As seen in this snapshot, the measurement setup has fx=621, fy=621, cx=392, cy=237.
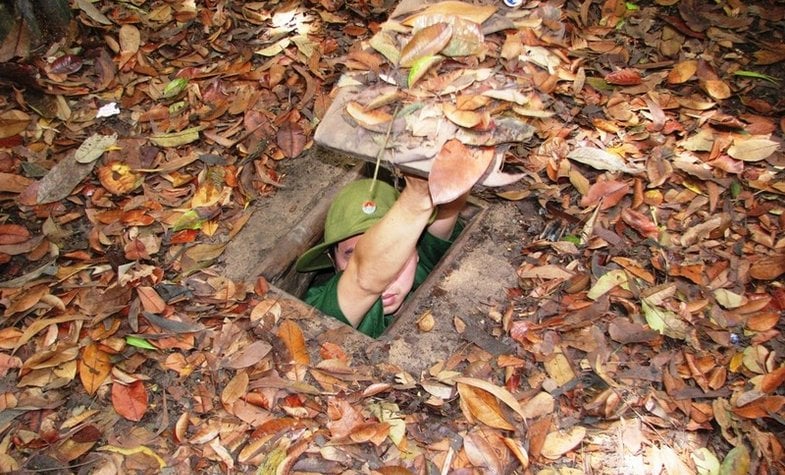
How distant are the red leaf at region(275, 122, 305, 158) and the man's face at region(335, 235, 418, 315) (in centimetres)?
50

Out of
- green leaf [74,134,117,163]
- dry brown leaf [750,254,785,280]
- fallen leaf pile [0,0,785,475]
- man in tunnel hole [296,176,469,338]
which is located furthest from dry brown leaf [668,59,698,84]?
green leaf [74,134,117,163]

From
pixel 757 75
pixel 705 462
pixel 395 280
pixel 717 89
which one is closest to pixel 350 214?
pixel 395 280

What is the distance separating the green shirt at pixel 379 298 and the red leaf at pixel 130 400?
0.66 m

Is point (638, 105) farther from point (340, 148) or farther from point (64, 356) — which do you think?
point (64, 356)

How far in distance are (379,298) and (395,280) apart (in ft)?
0.30

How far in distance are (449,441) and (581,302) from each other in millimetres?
661

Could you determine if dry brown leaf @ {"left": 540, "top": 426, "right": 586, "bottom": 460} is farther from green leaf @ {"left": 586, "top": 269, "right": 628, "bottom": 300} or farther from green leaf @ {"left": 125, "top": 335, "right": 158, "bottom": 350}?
green leaf @ {"left": 125, "top": 335, "right": 158, "bottom": 350}

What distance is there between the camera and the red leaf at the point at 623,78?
2.71 metres

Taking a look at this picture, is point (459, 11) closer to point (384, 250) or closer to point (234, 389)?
point (384, 250)

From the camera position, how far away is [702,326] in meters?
2.01

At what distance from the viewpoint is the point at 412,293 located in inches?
96.2

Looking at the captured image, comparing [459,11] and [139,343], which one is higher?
[459,11]

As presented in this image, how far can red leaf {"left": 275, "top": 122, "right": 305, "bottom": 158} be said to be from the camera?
2604 millimetres

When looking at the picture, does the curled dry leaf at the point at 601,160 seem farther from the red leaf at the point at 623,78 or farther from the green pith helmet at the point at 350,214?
the green pith helmet at the point at 350,214
